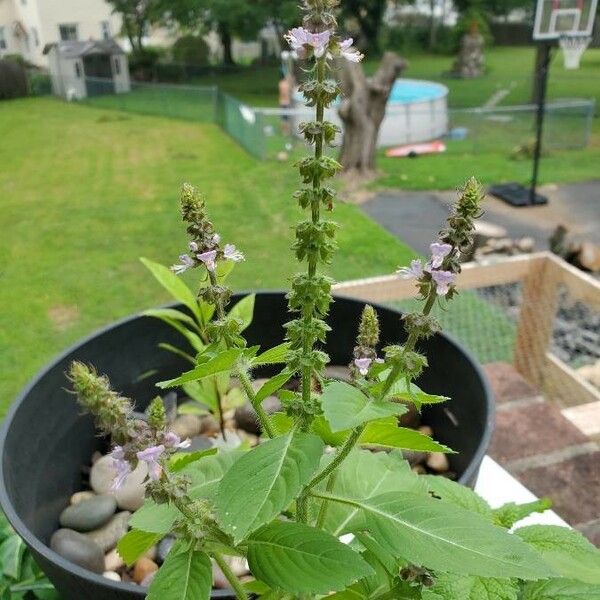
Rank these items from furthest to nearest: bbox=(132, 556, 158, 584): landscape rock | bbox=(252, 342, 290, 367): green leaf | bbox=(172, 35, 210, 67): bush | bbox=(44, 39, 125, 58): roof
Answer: bbox=(172, 35, 210, 67): bush
bbox=(44, 39, 125, 58): roof
bbox=(132, 556, 158, 584): landscape rock
bbox=(252, 342, 290, 367): green leaf

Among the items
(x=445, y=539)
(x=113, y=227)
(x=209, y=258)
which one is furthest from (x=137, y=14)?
(x=445, y=539)

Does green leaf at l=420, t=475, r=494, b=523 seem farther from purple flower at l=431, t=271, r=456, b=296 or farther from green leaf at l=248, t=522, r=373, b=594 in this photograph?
purple flower at l=431, t=271, r=456, b=296

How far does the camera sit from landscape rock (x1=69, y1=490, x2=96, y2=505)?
1706 millimetres

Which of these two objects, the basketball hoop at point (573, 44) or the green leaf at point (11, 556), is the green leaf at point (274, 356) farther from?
the basketball hoop at point (573, 44)

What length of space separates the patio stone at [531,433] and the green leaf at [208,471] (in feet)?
3.79

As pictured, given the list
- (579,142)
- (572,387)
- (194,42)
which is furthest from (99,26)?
(572,387)

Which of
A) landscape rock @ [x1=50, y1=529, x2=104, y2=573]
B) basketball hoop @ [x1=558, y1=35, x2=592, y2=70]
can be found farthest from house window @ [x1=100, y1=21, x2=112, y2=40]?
landscape rock @ [x1=50, y1=529, x2=104, y2=573]

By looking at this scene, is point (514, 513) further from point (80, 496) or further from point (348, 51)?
point (80, 496)

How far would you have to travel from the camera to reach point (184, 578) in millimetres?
754

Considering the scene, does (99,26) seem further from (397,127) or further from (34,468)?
(34,468)

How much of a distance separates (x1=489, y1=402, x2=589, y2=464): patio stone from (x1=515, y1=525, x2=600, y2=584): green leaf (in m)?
0.95

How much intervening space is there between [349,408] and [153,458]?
22cm

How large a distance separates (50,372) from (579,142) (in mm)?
11357

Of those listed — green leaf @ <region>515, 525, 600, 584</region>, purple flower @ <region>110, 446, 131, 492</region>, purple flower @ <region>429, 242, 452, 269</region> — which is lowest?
green leaf @ <region>515, 525, 600, 584</region>
